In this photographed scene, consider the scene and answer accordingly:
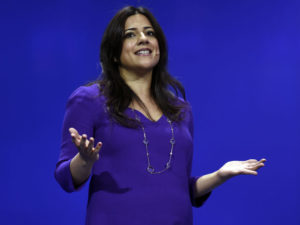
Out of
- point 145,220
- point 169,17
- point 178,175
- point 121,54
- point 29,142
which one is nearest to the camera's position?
point 145,220

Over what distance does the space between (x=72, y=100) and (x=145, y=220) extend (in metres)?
0.40

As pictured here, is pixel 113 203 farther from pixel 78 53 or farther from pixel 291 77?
pixel 291 77

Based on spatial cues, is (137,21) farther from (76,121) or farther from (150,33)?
(76,121)

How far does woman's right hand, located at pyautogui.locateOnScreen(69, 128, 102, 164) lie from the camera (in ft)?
3.67

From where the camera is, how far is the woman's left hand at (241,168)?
4.42 ft

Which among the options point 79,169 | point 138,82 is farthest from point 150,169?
point 138,82

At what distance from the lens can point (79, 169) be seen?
1.23 metres

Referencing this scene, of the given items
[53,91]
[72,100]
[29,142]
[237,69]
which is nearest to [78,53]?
[53,91]

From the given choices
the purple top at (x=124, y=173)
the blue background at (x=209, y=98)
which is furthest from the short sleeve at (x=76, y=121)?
the blue background at (x=209, y=98)

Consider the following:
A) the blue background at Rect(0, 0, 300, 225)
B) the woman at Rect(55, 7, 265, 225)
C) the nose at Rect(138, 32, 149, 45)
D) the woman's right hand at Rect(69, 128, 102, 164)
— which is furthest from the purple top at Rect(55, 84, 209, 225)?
the blue background at Rect(0, 0, 300, 225)

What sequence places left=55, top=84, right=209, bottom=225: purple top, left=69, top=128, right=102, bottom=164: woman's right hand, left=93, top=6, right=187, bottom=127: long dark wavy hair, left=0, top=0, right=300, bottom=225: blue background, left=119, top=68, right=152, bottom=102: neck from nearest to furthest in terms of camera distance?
left=69, top=128, right=102, bottom=164: woman's right hand → left=55, top=84, right=209, bottom=225: purple top → left=93, top=6, right=187, bottom=127: long dark wavy hair → left=119, top=68, right=152, bottom=102: neck → left=0, top=0, right=300, bottom=225: blue background

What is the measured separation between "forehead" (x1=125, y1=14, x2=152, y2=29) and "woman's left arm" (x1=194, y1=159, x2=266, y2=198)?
0.51 m

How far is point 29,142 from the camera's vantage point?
254 cm

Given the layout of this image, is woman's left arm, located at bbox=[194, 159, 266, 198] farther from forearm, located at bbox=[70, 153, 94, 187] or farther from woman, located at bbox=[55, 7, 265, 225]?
forearm, located at bbox=[70, 153, 94, 187]
